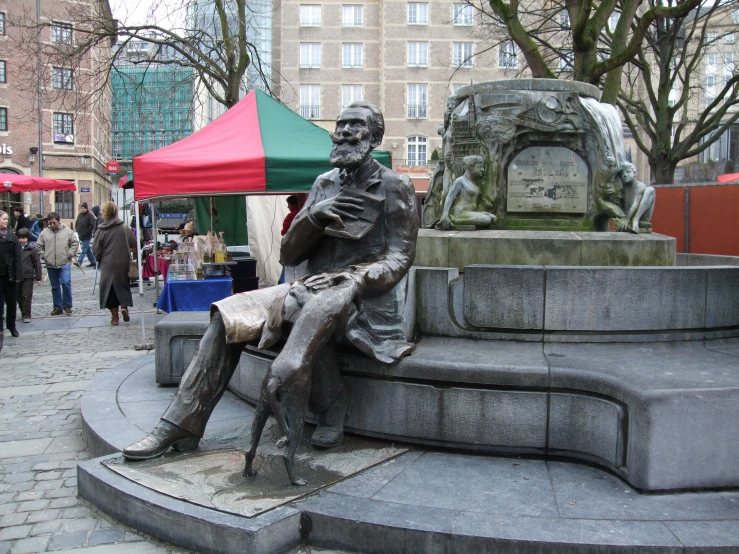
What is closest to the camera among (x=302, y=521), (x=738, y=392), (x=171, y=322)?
(x=302, y=521)

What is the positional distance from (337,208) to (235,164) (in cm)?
505

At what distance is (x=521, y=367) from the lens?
12.9ft

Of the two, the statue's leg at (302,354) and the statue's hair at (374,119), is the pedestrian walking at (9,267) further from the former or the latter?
the statue's leg at (302,354)

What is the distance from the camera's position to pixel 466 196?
6.61 m

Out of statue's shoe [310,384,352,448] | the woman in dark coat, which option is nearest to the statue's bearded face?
statue's shoe [310,384,352,448]

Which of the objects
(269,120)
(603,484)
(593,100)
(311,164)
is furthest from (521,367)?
(269,120)

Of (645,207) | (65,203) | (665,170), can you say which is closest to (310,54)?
(65,203)

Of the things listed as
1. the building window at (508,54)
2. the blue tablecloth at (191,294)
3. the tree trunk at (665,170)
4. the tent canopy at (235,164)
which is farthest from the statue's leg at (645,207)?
the tree trunk at (665,170)

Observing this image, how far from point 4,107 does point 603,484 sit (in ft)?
162

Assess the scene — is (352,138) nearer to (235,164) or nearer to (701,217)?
(235,164)

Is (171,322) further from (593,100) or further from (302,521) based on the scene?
(593,100)

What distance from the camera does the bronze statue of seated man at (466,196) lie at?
21.5 ft

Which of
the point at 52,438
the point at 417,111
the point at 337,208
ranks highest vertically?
the point at 417,111

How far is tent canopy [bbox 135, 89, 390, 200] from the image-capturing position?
353 inches
